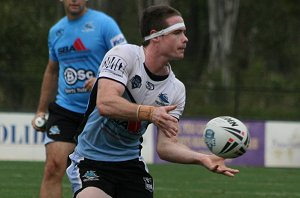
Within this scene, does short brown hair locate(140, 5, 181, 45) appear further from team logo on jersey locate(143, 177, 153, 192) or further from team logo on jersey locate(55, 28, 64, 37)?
team logo on jersey locate(55, 28, 64, 37)

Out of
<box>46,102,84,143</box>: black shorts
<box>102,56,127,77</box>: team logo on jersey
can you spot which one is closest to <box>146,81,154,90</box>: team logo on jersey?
<box>102,56,127,77</box>: team logo on jersey

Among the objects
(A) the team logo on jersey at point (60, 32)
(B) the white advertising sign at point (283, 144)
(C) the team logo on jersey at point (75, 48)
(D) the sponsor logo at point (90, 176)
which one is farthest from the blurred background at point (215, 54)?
(D) the sponsor logo at point (90, 176)

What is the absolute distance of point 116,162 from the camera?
6793 millimetres

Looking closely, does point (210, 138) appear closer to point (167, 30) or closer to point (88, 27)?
point (167, 30)

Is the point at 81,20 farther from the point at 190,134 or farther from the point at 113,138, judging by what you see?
the point at 190,134

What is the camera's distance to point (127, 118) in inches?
246

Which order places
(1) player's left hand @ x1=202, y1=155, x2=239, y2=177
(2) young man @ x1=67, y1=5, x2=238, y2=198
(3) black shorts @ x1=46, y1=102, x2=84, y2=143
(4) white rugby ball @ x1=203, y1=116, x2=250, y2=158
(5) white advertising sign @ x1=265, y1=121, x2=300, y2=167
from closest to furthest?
Result: (1) player's left hand @ x1=202, y1=155, x2=239, y2=177, (4) white rugby ball @ x1=203, y1=116, x2=250, y2=158, (2) young man @ x1=67, y1=5, x2=238, y2=198, (3) black shorts @ x1=46, y1=102, x2=84, y2=143, (5) white advertising sign @ x1=265, y1=121, x2=300, y2=167

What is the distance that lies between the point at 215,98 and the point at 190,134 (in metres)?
4.92

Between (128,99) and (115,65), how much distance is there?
290 millimetres

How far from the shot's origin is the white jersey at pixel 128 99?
6512 millimetres

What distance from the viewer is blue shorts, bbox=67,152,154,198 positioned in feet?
21.9

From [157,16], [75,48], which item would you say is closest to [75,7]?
[75,48]

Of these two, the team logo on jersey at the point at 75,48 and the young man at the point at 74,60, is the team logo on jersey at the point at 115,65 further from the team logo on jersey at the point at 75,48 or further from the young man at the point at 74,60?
the team logo on jersey at the point at 75,48

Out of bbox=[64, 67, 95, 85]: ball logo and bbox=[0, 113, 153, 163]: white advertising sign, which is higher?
bbox=[64, 67, 95, 85]: ball logo
